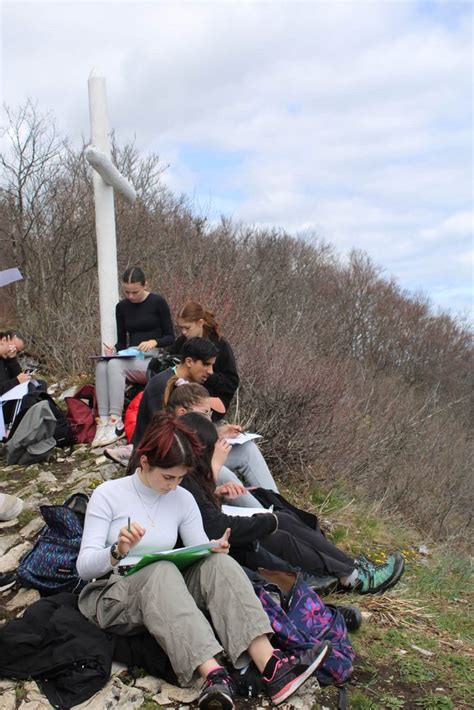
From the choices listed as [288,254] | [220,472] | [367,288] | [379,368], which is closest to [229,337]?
[220,472]

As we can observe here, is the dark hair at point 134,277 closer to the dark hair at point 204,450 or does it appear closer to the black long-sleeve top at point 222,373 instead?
the black long-sleeve top at point 222,373

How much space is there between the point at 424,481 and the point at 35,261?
27.7ft

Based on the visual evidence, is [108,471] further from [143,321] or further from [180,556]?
[180,556]

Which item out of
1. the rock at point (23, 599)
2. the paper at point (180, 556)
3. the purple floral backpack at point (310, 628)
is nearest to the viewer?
the paper at point (180, 556)

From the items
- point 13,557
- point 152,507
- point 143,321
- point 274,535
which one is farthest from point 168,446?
point 143,321

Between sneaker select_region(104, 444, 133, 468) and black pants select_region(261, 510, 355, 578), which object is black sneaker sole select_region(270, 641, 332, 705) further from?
sneaker select_region(104, 444, 133, 468)

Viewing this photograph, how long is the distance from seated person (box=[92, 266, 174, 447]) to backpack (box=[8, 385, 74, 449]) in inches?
9.7

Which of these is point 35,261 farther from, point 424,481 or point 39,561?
point 424,481

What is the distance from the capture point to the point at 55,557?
347 cm

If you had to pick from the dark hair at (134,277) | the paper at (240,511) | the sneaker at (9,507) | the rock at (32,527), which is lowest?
the rock at (32,527)

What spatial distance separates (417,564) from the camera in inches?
229

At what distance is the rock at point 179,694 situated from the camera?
2768 millimetres

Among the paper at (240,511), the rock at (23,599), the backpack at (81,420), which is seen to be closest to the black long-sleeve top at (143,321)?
the backpack at (81,420)

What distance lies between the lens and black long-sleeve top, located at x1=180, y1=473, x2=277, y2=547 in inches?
134
